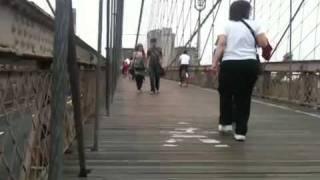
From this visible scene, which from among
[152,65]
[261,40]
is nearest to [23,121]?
[261,40]

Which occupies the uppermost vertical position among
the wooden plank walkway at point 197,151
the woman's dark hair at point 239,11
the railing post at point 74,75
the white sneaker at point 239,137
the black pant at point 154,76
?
the woman's dark hair at point 239,11

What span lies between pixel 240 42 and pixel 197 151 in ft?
4.55

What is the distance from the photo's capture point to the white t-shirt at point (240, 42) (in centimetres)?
689

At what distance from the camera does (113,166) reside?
5.13m

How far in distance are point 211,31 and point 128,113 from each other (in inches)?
817

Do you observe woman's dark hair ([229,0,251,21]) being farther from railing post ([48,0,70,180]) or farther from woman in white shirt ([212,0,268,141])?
railing post ([48,0,70,180])

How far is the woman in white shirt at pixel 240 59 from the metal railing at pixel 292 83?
3.54 meters

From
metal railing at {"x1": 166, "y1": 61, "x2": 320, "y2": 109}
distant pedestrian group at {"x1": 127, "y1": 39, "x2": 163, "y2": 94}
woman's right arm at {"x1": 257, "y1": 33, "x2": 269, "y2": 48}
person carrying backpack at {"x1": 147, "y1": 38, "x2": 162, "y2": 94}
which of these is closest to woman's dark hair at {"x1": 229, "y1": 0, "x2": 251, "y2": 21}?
woman's right arm at {"x1": 257, "y1": 33, "x2": 269, "y2": 48}

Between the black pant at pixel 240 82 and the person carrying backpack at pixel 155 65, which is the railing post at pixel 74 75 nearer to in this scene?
the black pant at pixel 240 82

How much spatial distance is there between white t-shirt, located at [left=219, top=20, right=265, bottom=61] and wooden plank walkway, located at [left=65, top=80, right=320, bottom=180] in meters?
0.81

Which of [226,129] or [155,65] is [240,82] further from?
[155,65]

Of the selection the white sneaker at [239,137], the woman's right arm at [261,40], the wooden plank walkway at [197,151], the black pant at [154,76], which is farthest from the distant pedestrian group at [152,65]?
the white sneaker at [239,137]

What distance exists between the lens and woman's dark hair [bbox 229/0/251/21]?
7027mm

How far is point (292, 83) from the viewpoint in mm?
13820
